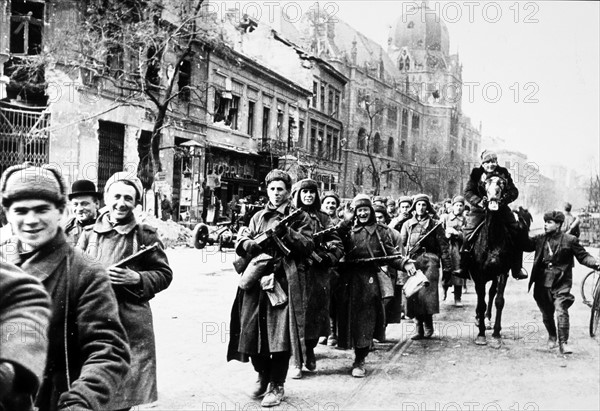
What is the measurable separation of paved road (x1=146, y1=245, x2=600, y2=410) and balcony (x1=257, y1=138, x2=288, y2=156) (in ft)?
77.8

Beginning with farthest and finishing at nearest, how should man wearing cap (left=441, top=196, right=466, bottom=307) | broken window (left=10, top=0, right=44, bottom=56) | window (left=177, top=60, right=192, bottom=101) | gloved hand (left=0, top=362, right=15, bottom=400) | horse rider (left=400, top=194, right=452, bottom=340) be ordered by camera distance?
window (left=177, top=60, right=192, bottom=101) → broken window (left=10, top=0, right=44, bottom=56) → man wearing cap (left=441, top=196, right=466, bottom=307) → horse rider (left=400, top=194, right=452, bottom=340) → gloved hand (left=0, top=362, right=15, bottom=400)

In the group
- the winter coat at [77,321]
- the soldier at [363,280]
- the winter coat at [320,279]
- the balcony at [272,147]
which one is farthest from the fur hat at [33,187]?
the balcony at [272,147]

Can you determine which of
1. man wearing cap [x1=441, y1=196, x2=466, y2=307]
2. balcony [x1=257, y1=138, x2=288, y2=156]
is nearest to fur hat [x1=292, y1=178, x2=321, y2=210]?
man wearing cap [x1=441, y1=196, x2=466, y2=307]

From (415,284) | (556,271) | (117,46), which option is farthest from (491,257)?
(117,46)

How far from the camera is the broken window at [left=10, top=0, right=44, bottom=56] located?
18906 mm

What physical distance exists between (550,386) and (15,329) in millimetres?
5744

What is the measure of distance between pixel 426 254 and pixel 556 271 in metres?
1.67

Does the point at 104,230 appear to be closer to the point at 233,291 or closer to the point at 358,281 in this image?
the point at 358,281

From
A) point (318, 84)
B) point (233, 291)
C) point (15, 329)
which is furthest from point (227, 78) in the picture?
point (15, 329)

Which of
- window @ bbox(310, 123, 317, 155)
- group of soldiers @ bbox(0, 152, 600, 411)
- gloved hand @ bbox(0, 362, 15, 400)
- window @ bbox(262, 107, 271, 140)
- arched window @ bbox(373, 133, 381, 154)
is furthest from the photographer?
arched window @ bbox(373, 133, 381, 154)

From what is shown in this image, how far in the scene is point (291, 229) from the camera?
18.2ft

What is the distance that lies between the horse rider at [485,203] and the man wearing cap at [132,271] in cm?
527

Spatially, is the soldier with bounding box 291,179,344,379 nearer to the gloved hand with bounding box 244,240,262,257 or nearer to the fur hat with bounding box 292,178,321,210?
the fur hat with bounding box 292,178,321,210

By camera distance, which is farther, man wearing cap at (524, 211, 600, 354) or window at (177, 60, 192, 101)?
window at (177, 60, 192, 101)
